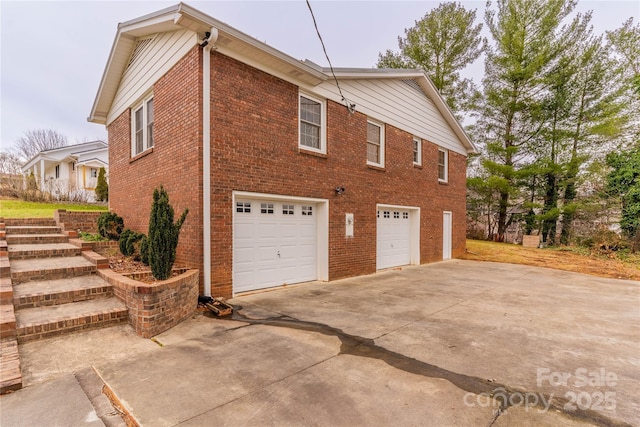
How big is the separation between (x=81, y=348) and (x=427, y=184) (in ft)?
37.9

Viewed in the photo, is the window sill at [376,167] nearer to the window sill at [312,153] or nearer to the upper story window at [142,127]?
the window sill at [312,153]

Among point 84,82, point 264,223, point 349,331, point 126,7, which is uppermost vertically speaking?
point 84,82

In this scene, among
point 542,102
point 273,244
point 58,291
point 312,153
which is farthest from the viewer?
point 542,102

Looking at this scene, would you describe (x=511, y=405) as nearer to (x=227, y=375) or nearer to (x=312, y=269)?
(x=227, y=375)

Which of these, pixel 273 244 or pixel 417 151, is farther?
pixel 417 151

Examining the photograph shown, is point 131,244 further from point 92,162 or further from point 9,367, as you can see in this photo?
point 92,162

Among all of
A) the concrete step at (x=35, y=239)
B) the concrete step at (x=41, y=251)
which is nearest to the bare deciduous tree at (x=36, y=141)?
the concrete step at (x=35, y=239)

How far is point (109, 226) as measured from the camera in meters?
8.01

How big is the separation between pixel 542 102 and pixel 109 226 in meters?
23.0

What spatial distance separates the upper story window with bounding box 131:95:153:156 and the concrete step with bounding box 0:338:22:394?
5.53 meters

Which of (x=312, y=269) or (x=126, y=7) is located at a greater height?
(x=126, y=7)

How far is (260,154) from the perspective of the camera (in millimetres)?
6570

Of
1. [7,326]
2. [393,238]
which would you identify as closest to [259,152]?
[7,326]

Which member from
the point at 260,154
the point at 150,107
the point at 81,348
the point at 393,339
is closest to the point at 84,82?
the point at 150,107
